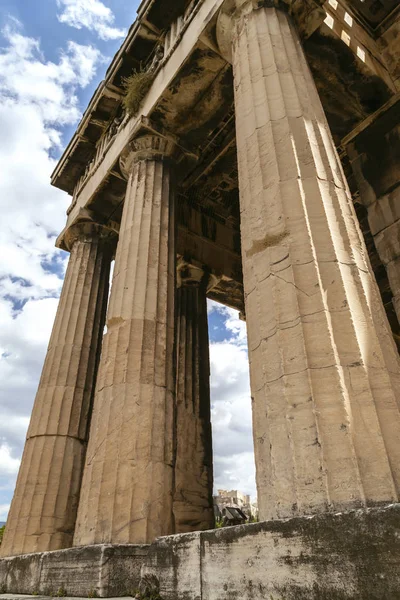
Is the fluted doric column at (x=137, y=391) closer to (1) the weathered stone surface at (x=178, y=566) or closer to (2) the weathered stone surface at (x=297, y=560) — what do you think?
(1) the weathered stone surface at (x=178, y=566)

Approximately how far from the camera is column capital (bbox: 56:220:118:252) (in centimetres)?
1318

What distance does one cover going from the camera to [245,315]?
24.6 ft

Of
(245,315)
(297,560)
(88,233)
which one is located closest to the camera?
(297,560)

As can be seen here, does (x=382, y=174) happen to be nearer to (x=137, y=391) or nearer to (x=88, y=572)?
(x=137, y=391)

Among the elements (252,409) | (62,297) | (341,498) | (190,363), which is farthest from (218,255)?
(341,498)

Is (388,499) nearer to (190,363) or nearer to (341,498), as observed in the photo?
(341,498)

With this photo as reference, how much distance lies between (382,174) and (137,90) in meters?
6.43

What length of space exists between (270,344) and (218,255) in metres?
11.0

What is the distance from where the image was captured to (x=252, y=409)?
4457 mm

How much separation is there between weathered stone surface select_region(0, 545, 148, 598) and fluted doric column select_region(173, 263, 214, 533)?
454cm

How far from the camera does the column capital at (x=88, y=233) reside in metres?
13.2

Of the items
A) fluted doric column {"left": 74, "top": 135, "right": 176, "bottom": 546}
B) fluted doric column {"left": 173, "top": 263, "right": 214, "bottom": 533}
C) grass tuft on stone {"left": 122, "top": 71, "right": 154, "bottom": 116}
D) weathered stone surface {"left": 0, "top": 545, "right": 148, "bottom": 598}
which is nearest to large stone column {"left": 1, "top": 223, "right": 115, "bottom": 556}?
weathered stone surface {"left": 0, "top": 545, "right": 148, "bottom": 598}

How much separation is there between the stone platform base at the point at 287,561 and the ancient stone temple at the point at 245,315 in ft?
A: 0.04

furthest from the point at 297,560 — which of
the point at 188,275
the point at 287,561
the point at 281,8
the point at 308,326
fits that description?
the point at 188,275
